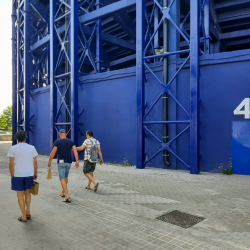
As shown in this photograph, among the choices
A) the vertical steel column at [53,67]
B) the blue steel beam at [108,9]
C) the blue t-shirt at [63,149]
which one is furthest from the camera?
the vertical steel column at [53,67]

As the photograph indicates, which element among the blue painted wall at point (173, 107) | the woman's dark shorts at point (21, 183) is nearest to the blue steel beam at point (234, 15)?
the blue painted wall at point (173, 107)

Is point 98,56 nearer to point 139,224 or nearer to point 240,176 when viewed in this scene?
point 240,176

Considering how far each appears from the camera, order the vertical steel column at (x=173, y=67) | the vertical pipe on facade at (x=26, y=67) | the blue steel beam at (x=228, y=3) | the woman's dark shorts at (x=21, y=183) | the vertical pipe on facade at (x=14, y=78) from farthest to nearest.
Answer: the vertical pipe on facade at (x=14, y=78) → the vertical pipe on facade at (x=26, y=67) → the blue steel beam at (x=228, y=3) → the vertical steel column at (x=173, y=67) → the woman's dark shorts at (x=21, y=183)

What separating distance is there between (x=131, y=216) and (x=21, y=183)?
219 centimetres

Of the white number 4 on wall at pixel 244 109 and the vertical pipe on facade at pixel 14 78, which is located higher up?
the vertical pipe on facade at pixel 14 78

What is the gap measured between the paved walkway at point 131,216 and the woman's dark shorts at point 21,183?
64 cm

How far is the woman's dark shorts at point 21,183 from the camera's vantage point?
4719mm

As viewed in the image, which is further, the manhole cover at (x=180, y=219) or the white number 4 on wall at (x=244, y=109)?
the white number 4 on wall at (x=244, y=109)

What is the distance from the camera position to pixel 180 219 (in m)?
4.96

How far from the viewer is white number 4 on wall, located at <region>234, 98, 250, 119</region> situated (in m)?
9.34

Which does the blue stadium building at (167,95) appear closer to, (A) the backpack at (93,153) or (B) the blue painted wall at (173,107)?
(B) the blue painted wall at (173,107)

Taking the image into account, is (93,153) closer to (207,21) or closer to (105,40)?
(207,21)

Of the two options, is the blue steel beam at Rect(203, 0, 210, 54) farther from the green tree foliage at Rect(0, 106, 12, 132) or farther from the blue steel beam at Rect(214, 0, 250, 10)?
the green tree foliage at Rect(0, 106, 12, 132)

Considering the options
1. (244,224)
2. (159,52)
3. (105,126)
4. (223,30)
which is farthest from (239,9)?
(244,224)
